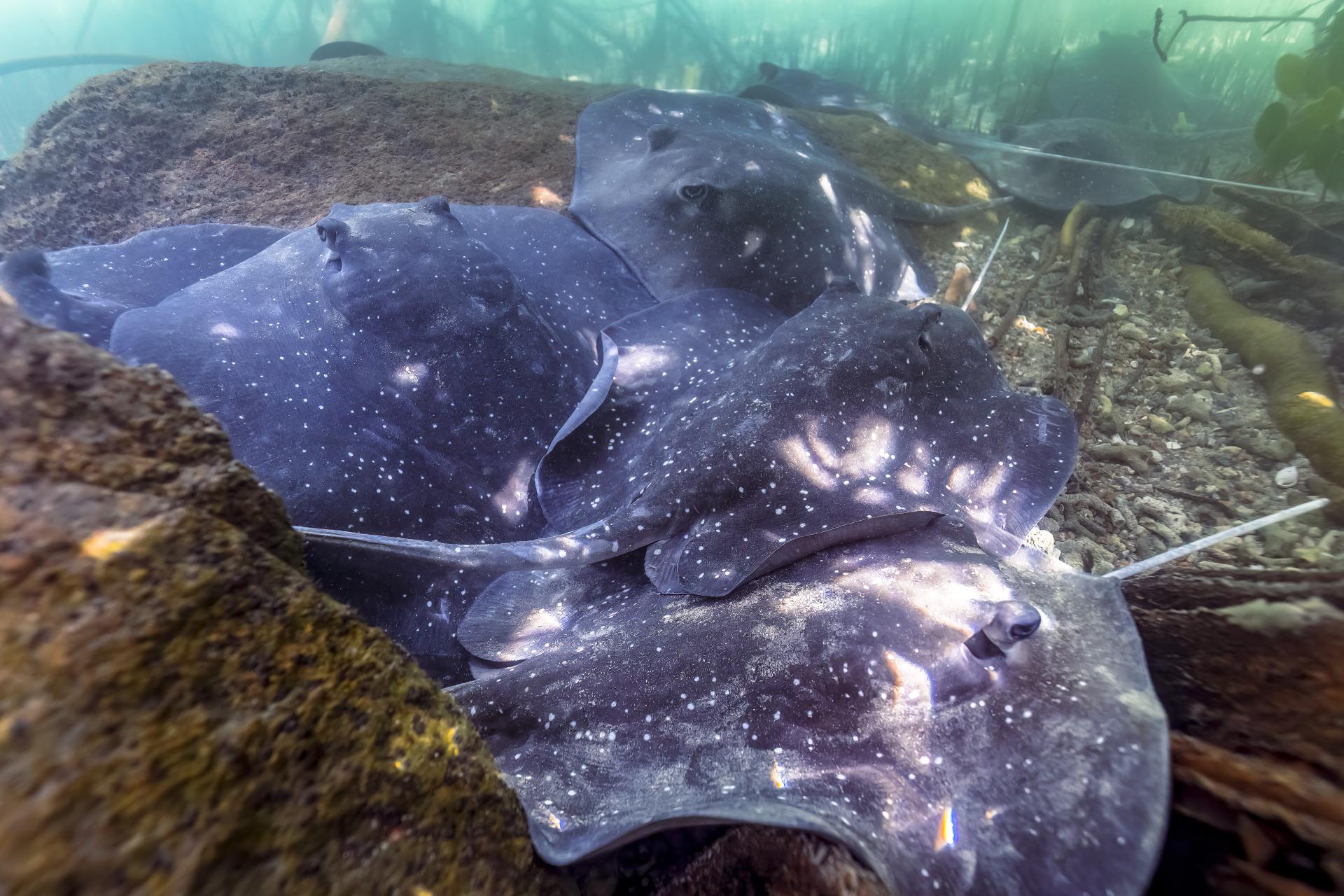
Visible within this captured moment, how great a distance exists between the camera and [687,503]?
2.57 m

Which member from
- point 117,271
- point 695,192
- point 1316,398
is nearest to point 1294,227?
point 1316,398

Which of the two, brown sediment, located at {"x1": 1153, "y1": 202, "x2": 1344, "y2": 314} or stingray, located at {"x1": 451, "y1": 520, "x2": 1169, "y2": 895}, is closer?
stingray, located at {"x1": 451, "y1": 520, "x2": 1169, "y2": 895}

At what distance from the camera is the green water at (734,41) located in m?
14.9

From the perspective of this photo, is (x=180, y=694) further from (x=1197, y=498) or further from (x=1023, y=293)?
(x=1023, y=293)

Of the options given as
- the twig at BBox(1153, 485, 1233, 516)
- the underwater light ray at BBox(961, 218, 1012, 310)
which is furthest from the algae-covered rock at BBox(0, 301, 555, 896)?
the underwater light ray at BBox(961, 218, 1012, 310)

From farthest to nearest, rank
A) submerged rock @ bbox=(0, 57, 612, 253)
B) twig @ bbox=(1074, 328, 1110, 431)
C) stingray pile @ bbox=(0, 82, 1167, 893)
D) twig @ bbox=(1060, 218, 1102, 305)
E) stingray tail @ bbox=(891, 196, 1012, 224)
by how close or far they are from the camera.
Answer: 1. stingray tail @ bbox=(891, 196, 1012, 224)
2. twig @ bbox=(1060, 218, 1102, 305)
3. submerged rock @ bbox=(0, 57, 612, 253)
4. twig @ bbox=(1074, 328, 1110, 431)
5. stingray pile @ bbox=(0, 82, 1167, 893)

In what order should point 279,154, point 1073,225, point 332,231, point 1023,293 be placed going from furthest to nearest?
point 1073,225 < point 279,154 < point 1023,293 < point 332,231

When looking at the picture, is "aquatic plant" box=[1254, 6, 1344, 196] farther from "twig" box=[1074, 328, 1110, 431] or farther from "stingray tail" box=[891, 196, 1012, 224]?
"twig" box=[1074, 328, 1110, 431]

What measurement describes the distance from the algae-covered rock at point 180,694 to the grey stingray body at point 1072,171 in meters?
7.38

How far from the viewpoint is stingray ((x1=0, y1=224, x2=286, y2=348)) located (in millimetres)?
2834

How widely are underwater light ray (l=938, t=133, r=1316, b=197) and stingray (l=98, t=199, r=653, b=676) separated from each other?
623cm

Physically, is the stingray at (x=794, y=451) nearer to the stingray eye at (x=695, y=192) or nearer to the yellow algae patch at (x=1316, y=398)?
the stingray eye at (x=695, y=192)

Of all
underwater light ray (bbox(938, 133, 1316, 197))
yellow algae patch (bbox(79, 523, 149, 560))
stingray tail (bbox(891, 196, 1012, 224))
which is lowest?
stingray tail (bbox(891, 196, 1012, 224))

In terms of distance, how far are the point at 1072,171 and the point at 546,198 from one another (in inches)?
239
